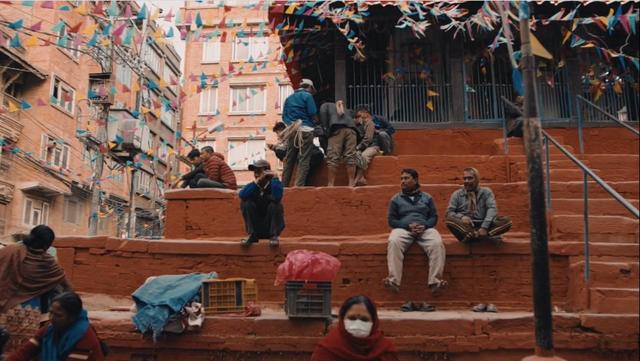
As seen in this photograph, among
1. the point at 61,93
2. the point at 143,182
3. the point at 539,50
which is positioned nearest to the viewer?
the point at 539,50

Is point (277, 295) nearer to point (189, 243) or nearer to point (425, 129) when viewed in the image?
point (189, 243)

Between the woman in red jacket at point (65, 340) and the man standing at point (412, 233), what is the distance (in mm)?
3401

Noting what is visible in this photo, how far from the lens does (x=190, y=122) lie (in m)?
36.0

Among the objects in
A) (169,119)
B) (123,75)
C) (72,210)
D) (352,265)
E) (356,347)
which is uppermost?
(123,75)

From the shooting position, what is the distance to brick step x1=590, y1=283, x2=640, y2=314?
18.9 feet

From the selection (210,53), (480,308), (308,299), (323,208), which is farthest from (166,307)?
(210,53)

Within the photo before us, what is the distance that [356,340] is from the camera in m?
4.31

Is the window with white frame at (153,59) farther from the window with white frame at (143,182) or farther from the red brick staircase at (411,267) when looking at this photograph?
the red brick staircase at (411,267)

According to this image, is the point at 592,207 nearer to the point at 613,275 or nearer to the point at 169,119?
the point at 613,275

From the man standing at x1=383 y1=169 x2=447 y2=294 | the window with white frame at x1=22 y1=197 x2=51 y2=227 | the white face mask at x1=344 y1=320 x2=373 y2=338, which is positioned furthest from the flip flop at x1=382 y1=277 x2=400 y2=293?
the window with white frame at x1=22 y1=197 x2=51 y2=227

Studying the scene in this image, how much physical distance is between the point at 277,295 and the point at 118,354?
2064mm

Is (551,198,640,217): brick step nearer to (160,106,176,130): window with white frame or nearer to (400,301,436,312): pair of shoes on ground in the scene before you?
(400,301,436,312): pair of shoes on ground

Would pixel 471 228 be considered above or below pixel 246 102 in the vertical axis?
below

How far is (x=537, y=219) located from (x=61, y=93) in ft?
92.0
